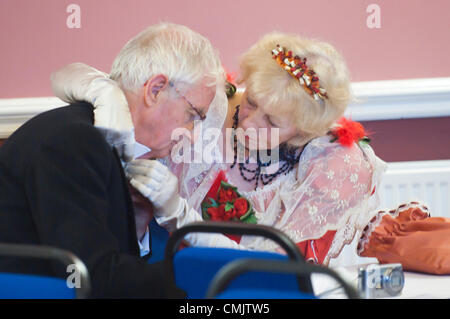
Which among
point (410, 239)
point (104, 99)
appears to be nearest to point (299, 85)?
point (410, 239)

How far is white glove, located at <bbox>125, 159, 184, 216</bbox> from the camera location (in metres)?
1.79

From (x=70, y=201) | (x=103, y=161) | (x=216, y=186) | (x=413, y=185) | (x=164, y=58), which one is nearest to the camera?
(x=70, y=201)

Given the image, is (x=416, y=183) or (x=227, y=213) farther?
(x=416, y=183)

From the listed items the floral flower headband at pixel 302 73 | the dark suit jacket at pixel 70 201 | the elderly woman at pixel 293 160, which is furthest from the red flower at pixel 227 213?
the dark suit jacket at pixel 70 201

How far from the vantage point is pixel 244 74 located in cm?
231

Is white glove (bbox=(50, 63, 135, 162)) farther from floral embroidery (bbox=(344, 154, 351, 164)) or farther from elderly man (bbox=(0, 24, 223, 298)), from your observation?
floral embroidery (bbox=(344, 154, 351, 164))

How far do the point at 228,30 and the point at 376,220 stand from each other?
1.14 m

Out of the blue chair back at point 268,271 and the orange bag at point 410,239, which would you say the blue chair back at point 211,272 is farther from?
the orange bag at point 410,239

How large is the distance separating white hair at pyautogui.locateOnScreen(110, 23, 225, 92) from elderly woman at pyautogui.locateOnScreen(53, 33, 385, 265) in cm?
44

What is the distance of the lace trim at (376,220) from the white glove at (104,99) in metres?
0.83

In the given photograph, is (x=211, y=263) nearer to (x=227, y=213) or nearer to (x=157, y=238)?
(x=157, y=238)

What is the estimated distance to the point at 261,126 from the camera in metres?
2.23
